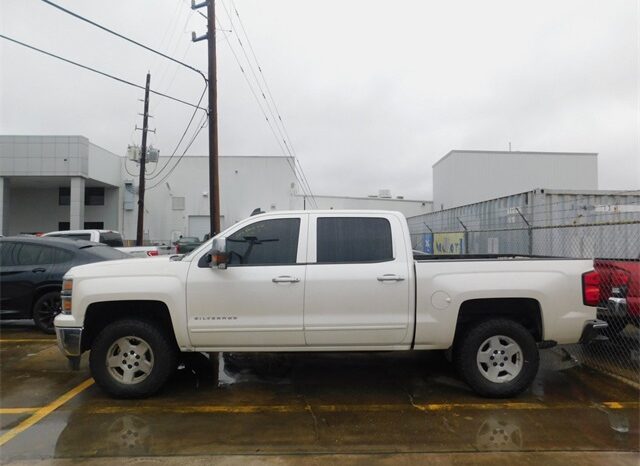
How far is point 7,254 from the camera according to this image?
7.93m

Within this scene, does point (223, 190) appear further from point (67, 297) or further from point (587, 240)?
point (67, 297)

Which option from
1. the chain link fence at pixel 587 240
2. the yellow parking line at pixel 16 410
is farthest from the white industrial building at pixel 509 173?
the yellow parking line at pixel 16 410

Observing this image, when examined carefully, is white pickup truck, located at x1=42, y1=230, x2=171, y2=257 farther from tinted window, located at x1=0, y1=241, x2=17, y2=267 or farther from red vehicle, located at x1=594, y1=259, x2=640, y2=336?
red vehicle, located at x1=594, y1=259, x2=640, y2=336

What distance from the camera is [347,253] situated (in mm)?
4887

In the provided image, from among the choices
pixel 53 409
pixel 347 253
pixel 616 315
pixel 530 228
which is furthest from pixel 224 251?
pixel 530 228

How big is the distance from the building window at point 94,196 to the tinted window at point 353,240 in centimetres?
2836

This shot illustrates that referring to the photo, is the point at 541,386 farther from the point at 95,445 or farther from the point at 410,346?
the point at 95,445

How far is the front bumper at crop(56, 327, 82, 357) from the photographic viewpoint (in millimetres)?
4773

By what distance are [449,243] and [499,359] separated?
460 inches

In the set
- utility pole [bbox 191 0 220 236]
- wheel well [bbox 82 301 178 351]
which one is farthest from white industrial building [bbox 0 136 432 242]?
wheel well [bbox 82 301 178 351]

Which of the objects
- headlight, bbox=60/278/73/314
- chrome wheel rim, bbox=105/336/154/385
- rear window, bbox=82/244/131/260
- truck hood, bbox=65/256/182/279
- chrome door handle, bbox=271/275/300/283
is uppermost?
rear window, bbox=82/244/131/260

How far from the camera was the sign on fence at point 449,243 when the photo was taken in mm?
15026

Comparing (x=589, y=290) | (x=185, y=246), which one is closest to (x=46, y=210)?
(x=185, y=246)

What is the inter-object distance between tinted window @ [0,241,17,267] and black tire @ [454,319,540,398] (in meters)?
7.31
